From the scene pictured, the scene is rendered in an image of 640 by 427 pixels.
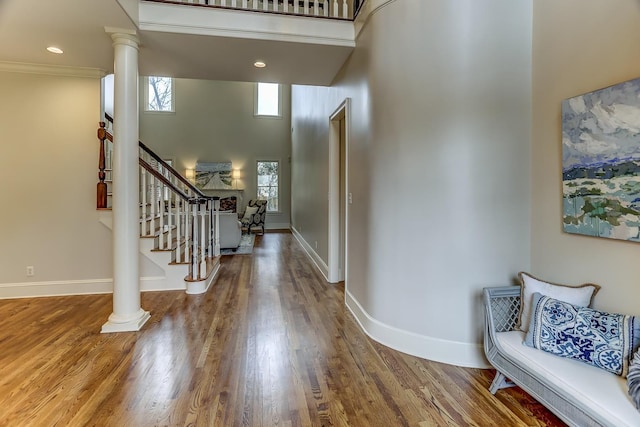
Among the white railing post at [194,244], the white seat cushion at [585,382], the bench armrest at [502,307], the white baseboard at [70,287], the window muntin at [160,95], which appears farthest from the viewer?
the window muntin at [160,95]

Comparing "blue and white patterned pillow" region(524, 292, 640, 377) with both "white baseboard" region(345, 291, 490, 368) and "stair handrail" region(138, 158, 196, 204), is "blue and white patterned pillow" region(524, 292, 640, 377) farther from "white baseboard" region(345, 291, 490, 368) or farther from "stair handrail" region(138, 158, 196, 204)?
"stair handrail" region(138, 158, 196, 204)

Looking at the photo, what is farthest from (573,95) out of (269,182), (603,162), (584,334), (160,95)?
(160,95)

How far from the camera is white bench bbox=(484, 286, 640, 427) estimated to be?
54.4 inches

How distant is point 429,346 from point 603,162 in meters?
1.61

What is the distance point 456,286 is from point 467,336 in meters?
0.37

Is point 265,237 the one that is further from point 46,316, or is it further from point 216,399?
Result: point 216,399

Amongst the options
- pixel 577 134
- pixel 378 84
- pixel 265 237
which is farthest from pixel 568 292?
pixel 265 237

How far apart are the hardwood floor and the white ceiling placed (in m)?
2.59

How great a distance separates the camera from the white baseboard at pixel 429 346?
2.33m

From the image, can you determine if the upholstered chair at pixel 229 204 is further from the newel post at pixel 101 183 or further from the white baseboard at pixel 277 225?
the newel post at pixel 101 183

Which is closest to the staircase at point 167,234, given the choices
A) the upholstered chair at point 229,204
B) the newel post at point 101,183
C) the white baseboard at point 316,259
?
the newel post at point 101,183

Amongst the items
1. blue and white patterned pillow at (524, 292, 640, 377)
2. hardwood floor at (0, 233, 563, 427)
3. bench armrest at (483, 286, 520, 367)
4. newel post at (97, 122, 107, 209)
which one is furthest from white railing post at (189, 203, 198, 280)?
blue and white patterned pillow at (524, 292, 640, 377)

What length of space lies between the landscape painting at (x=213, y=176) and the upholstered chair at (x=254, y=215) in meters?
1.25

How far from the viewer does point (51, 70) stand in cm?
362
